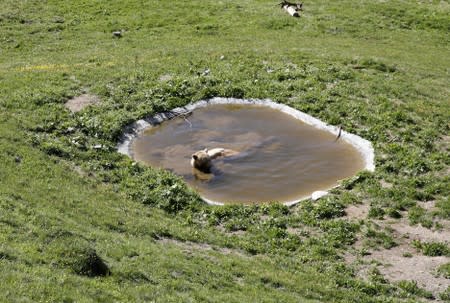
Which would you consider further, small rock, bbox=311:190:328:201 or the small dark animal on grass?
the small dark animal on grass

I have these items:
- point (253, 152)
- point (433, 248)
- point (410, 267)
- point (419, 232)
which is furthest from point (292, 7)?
point (410, 267)

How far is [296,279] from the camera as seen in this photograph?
57.6 feet

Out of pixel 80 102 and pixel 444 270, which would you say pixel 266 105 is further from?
pixel 444 270

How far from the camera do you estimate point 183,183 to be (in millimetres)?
22766

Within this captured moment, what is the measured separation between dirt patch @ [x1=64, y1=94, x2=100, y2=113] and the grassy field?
321 millimetres

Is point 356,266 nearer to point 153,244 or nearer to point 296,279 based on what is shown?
point 296,279

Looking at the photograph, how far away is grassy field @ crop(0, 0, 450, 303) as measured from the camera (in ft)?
52.4

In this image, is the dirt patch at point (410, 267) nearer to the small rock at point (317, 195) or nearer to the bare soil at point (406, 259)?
the bare soil at point (406, 259)

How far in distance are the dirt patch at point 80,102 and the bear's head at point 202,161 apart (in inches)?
266

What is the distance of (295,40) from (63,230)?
2637cm

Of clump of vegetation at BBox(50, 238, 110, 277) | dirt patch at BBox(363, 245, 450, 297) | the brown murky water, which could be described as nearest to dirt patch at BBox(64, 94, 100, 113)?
the brown murky water

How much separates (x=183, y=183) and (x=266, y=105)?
8.44m

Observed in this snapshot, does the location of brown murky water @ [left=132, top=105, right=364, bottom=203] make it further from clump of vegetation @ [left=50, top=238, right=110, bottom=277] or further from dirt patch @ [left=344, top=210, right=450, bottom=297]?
clump of vegetation @ [left=50, top=238, right=110, bottom=277]

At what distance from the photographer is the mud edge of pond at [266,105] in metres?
24.7
